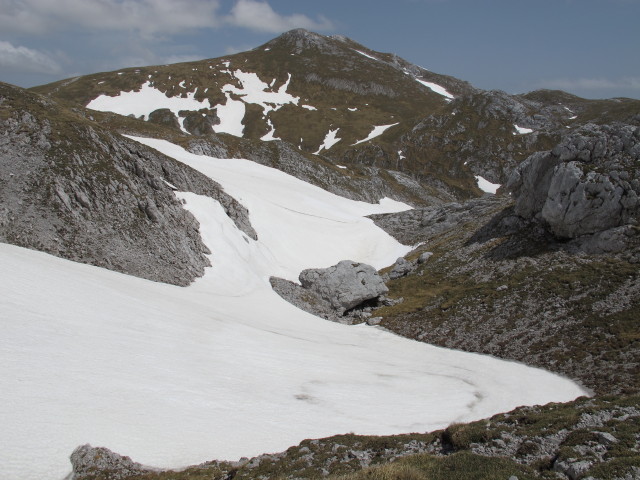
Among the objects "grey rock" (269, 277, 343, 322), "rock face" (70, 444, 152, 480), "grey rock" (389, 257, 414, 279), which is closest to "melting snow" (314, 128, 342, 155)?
"grey rock" (389, 257, 414, 279)

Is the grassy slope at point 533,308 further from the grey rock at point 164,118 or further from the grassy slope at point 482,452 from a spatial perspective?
the grey rock at point 164,118

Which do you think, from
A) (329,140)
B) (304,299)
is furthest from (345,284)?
(329,140)

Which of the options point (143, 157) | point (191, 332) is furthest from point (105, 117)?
point (191, 332)

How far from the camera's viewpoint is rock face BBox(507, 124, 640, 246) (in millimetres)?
51094

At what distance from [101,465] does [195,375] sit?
37.3ft

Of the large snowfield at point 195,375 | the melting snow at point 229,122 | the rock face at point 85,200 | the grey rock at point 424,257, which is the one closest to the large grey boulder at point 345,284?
the large snowfield at point 195,375

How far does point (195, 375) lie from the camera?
30.1m

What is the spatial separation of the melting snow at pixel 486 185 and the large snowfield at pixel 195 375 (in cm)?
12822

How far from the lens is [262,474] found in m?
18.7

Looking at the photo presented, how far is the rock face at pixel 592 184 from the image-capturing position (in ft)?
168

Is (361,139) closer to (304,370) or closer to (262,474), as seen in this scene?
(304,370)

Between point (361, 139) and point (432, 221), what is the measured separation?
102m

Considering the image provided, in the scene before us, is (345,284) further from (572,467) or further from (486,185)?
(486,185)

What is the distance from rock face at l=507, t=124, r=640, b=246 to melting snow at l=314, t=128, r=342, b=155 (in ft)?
429
